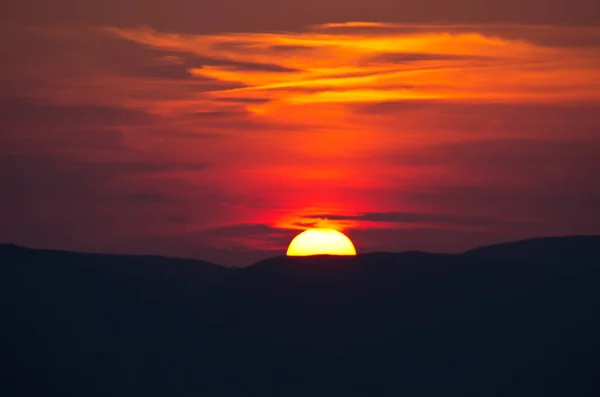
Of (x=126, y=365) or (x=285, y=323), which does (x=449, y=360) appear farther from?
(x=126, y=365)

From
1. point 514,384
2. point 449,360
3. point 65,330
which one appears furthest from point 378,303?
point 65,330

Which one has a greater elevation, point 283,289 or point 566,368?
point 283,289

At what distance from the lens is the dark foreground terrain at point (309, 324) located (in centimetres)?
6269

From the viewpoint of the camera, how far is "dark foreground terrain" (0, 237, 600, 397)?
206ft

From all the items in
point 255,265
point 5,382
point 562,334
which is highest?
point 255,265

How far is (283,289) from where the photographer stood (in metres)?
73.4

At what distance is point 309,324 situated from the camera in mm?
70562

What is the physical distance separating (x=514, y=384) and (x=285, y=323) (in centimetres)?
1471

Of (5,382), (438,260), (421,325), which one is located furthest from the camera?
(438,260)

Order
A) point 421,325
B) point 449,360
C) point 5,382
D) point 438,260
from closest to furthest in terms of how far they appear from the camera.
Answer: point 5,382, point 449,360, point 421,325, point 438,260

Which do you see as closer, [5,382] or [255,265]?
[5,382]

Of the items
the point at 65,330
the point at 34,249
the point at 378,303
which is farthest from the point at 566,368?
the point at 34,249

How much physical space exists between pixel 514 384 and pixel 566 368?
2645 millimetres

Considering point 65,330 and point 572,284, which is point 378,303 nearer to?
point 572,284
